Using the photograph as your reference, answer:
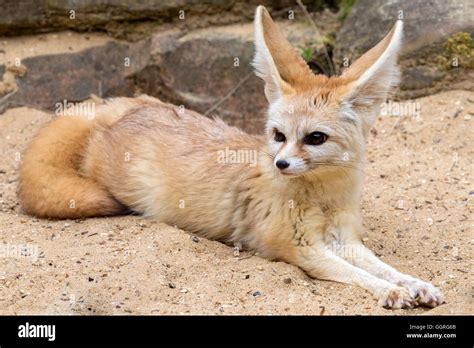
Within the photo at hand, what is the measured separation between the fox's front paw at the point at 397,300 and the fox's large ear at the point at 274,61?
1.38 meters

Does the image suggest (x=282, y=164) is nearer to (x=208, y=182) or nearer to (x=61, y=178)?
(x=208, y=182)

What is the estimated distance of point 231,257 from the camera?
5.27 m

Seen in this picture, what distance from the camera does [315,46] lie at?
7.72 meters

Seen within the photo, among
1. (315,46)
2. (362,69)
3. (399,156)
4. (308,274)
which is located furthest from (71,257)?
(315,46)

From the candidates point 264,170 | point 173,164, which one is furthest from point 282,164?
point 173,164

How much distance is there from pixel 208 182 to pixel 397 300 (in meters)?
1.64

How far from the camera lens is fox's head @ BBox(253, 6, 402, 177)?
16.0ft

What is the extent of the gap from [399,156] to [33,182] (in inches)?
116

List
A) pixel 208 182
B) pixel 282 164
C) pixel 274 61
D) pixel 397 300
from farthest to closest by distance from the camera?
pixel 208 182
pixel 274 61
pixel 282 164
pixel 397 300

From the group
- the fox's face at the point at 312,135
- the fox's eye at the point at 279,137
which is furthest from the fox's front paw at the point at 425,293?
the fox's eye at the point at 279,137

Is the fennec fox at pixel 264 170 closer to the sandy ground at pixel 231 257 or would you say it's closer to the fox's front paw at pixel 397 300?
the fox's front paw at pixel 397 300

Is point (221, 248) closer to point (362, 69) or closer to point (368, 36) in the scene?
point (362, 69)

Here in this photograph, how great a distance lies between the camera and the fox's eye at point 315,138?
4891 millimetres

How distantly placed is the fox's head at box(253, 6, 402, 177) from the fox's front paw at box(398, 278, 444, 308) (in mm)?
859
